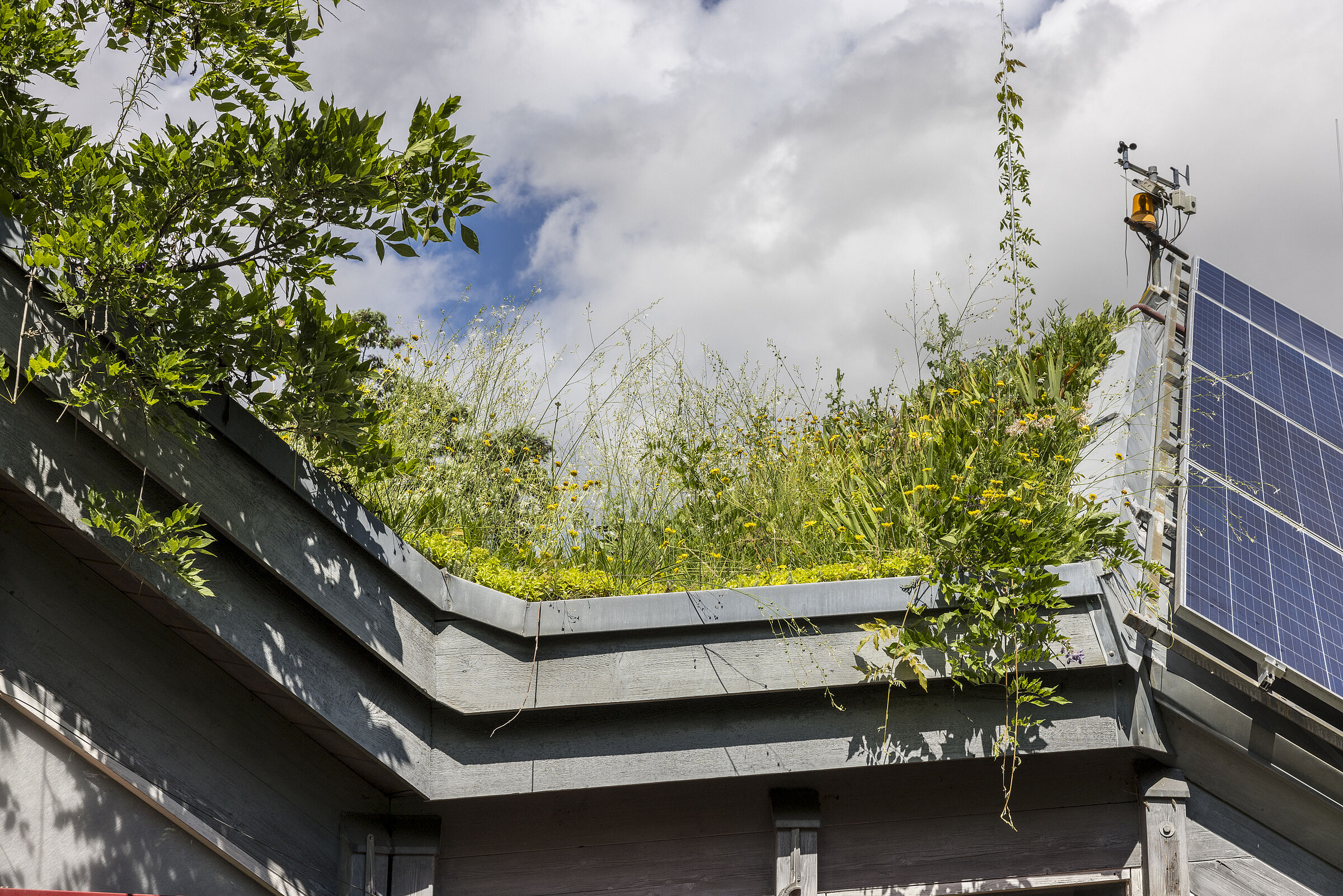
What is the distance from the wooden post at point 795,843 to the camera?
10.4 ft

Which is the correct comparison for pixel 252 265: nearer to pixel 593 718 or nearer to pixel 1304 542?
pixel 593 718

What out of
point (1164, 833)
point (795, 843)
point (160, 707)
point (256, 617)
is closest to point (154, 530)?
point (256, 617)

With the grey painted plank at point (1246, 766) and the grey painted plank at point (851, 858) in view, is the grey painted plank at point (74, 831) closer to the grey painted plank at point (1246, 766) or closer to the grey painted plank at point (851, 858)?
the grey painted plank at point (851, 858)

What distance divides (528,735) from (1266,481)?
11.1 feet

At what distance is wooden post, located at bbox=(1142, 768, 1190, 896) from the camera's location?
10.3ft

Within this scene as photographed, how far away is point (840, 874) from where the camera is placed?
3.25 metres

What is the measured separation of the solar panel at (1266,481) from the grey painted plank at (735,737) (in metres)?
0.58

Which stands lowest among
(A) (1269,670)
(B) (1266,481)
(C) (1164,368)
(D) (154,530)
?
(A) (1269,670)

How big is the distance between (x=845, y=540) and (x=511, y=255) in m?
2.10

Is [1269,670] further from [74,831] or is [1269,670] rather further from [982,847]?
[74,831]

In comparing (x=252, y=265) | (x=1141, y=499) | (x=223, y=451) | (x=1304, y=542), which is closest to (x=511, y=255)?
(x=252, y=265)

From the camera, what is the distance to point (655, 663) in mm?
3035

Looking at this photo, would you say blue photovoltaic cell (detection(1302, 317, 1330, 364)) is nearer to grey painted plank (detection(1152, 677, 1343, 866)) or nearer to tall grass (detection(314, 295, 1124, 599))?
tall grass (detection(314, 295, 1124, 599))

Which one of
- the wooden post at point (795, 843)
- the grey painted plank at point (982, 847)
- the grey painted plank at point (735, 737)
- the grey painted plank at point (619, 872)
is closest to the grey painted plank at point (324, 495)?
the grey painted plank at point (735, 737)
